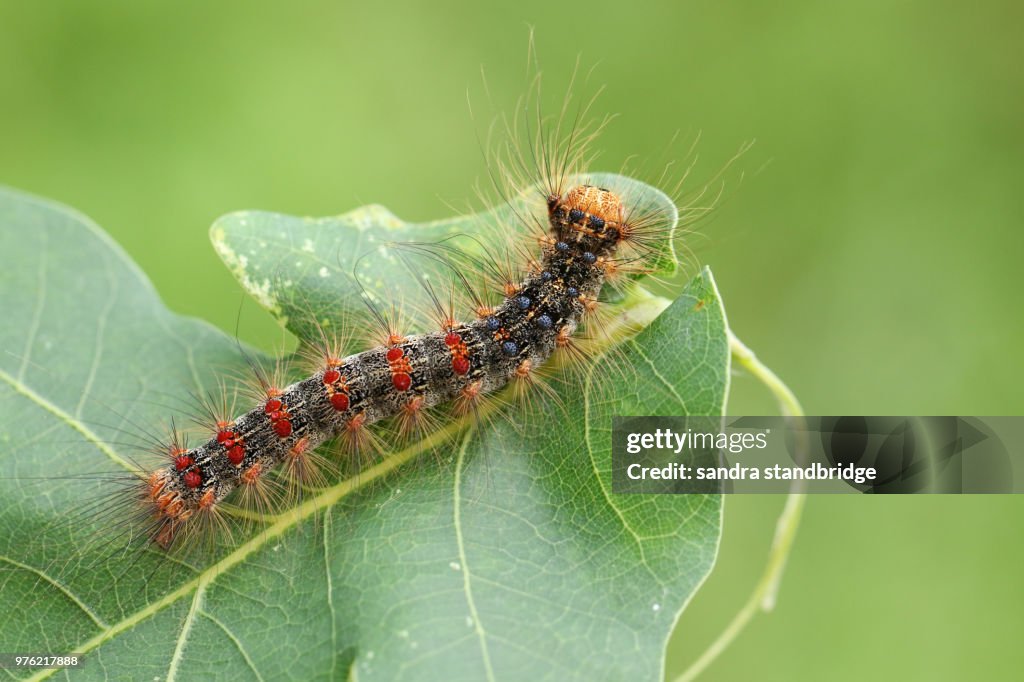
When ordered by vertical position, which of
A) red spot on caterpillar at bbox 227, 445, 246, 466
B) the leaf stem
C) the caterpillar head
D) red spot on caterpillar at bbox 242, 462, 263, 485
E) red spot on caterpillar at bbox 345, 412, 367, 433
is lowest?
the leaf stem

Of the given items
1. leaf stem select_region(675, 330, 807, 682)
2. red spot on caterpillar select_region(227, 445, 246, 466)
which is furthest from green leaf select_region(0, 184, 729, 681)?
leaf stem select_region(675, 330, 807, 682)

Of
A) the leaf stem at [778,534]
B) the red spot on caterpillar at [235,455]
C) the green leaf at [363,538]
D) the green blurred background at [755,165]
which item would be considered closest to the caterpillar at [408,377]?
the red spot on caterpillar at [235,455]

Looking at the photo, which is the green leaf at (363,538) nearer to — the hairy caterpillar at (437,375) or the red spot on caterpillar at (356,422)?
the hairy caterpillar at (437,375)

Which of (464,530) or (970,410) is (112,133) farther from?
(970,410)

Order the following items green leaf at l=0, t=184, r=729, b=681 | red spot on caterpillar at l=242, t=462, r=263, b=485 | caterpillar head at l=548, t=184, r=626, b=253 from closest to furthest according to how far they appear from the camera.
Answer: green leaf at l=0, t=184, r=729, b=681 < red spot on caterpillar at l=242, t=462, r=263, b=485 < caterpillar head at l=548, t=184, r=626, b=253

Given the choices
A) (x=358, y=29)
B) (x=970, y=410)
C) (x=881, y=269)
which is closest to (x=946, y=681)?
(x=970, y=410)

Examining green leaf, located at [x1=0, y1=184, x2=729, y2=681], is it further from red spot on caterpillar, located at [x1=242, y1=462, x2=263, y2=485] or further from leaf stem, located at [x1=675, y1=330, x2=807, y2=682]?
leaf stem, located at [x1=675, y1=330, x2=807, y2=682]
